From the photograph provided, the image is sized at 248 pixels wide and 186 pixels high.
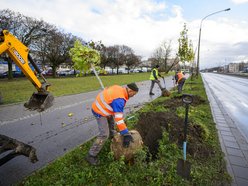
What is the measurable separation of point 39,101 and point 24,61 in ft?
3.43

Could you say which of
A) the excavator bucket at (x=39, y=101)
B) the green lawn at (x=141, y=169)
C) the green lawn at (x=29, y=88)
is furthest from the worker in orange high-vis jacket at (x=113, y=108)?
the green lawn at (x=29, y=88)

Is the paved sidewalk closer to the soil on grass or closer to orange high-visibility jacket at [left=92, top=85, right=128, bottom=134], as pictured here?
the soil on grass

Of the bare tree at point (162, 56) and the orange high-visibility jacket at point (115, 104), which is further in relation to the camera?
the bare tree at point (162, 56)

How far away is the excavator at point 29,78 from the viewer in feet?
8.98

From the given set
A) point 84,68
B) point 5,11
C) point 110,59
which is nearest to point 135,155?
point 84,68

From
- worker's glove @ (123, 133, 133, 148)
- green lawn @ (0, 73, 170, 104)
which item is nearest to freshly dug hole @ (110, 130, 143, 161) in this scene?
worker's glove @ (123, 133, 133, 148)

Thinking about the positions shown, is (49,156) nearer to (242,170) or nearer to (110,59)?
(242,170)

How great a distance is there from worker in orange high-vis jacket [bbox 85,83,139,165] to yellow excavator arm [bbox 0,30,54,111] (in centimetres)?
144

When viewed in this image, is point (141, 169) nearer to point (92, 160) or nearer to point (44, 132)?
point (92, 160)

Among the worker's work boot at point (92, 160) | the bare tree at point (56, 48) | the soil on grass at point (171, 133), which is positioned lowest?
the worker's work boot at point (92, 160)

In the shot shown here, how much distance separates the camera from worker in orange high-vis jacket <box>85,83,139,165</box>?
2.86 metres

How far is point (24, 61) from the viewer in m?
3.43

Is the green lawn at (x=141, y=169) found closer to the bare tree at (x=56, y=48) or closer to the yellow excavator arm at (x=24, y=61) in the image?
the yellow excavator arm at (x=24, y=61)

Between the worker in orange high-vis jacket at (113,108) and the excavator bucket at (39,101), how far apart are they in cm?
131
